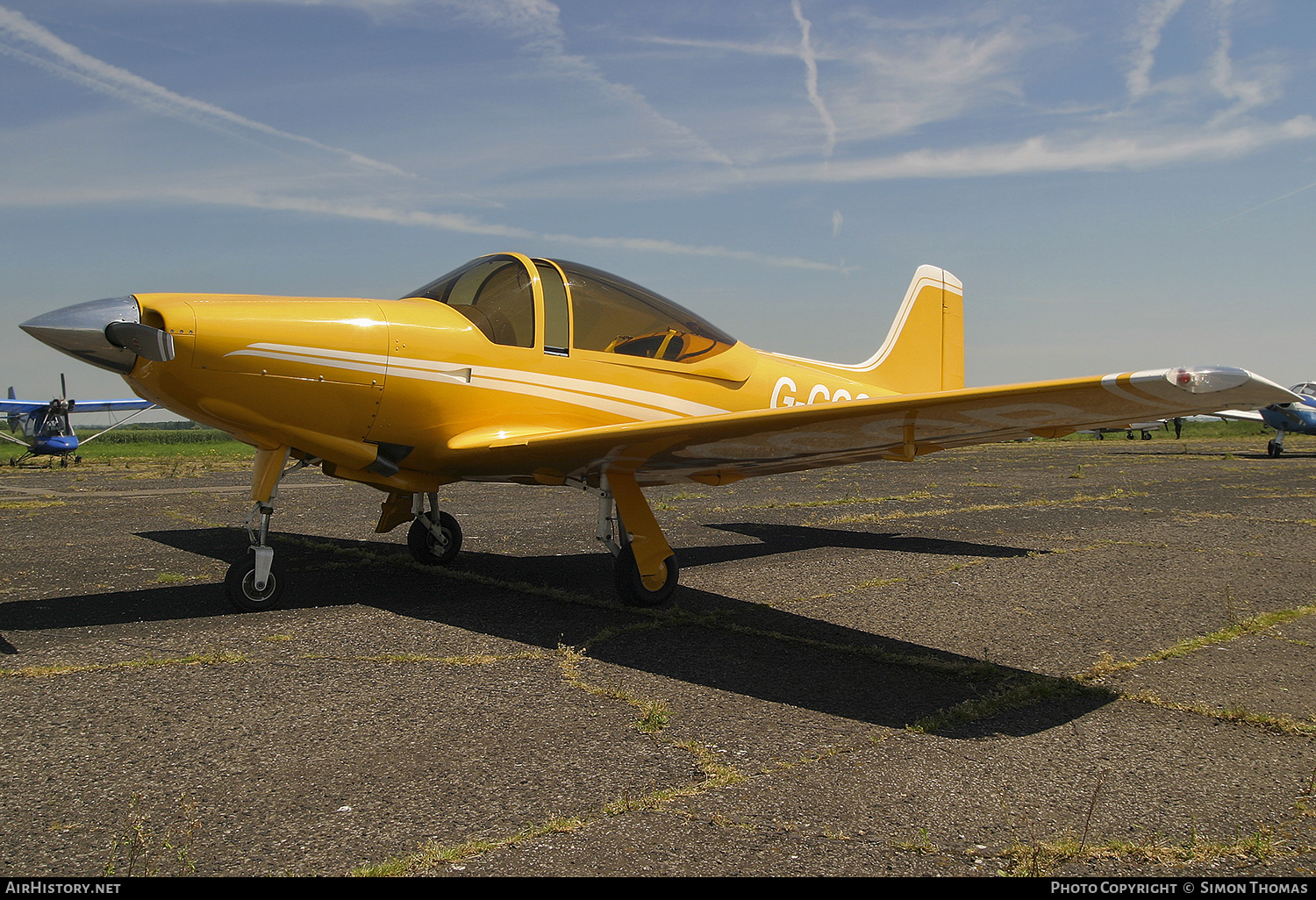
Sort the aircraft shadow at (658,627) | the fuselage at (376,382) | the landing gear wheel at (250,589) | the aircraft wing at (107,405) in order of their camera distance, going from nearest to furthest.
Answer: the aircraft shadow at (658,627) → the fuselage at (376,382) → the landing gear wheel at (250,589) → the aircraft wing at (107,405)

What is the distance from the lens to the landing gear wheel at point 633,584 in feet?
19.0

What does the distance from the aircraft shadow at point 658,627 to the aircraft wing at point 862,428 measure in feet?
3.36

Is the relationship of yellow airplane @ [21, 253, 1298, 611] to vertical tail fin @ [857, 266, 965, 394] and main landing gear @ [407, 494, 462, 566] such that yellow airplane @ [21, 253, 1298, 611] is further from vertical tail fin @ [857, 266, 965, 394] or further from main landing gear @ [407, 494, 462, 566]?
vertical tail fin @ [857, 266, 965, 394]

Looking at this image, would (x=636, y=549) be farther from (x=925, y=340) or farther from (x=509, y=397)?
(x=925, y=340)

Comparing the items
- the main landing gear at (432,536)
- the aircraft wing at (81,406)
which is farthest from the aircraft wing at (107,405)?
the main landing gear at (432,536)

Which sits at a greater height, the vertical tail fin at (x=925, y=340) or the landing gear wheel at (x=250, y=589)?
the vertical tail fin at (x=925, y=340)

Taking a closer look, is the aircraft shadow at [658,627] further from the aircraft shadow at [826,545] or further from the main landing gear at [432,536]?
the aircraft shadow at [826,545]

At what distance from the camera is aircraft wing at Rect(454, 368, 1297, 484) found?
3262 mm

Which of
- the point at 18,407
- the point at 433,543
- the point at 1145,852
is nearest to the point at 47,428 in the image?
the point at 18,407

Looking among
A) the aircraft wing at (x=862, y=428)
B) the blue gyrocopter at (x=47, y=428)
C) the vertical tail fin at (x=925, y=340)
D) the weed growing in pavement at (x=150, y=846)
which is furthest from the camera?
the blue gyrocopter at (x=47, y=428)

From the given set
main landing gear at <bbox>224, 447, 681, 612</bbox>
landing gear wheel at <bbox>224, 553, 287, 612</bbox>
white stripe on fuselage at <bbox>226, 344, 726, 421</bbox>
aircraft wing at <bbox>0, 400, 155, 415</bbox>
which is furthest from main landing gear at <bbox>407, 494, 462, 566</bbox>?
aircraft wing at <bbox>0, 400, 155, 415</bbox>

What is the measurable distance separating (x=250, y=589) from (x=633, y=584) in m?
2.60

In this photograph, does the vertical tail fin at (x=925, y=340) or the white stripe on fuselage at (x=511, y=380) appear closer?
the white stripe on fuselage at (x=511, y=380)
